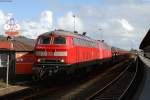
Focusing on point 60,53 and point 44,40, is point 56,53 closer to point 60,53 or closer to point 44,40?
point 60,53

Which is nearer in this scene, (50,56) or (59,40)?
(50,56)

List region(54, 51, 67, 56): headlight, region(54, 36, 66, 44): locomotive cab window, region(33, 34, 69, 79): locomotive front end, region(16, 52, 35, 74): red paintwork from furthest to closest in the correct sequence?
region(16, 52, 35, 74): red paintwork, region(54, 36, 66, 44): locomotive cab window, region(54, 51, 67, 56): headlight, region(33, 34, 69, 79): locomotive front end

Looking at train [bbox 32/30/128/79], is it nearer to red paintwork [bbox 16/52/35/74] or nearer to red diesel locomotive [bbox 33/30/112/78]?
red diesel locomotive [bbox 33/30/112/78]

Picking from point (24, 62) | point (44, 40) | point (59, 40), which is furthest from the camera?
point (24, 62)

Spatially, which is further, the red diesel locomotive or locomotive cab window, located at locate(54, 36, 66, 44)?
locomotive cab window, located at locate(54, 36, 66, 44)

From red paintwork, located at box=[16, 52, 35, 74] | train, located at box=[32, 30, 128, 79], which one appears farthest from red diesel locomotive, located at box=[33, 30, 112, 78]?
red paintwork, located at box=[16, 52, 35, 74]

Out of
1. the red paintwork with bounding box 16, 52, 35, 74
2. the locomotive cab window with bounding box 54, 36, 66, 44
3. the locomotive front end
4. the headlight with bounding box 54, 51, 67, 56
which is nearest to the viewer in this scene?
the locomotive front end

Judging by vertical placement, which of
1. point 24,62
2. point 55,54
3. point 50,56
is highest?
point 55,54

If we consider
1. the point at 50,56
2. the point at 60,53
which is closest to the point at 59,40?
the point at 60,53

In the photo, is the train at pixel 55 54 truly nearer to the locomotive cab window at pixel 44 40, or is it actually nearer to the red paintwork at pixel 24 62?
the locomotive cab window at pixel 44 40

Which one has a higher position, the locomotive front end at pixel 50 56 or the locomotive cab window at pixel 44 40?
the locomotive cab window at pixel 44 40

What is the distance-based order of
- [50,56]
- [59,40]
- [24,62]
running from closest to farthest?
[50,56], [59,40], [24,62]

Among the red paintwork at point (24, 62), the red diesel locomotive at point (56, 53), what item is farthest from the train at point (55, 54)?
the red paintwork at point (24, 62)

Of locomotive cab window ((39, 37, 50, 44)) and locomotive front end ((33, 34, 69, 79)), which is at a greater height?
locomotive cab window ((39, 37, 50, 44))
